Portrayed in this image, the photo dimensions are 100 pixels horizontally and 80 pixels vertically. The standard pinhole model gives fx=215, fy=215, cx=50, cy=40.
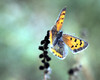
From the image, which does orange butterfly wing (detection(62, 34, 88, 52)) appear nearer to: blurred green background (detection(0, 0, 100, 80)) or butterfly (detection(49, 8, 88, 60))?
→ butterfly (detection(49, 8, 88, 60))

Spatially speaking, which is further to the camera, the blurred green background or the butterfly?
the blurred green background

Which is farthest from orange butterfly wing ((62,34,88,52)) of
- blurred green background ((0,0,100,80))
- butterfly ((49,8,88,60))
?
blurred green background ((0,0,100,80))

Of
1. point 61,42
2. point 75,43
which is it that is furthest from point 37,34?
→ point 75,43

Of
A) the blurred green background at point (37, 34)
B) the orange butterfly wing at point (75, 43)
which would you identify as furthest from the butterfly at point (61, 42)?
the blurred green background at point (37, 34)

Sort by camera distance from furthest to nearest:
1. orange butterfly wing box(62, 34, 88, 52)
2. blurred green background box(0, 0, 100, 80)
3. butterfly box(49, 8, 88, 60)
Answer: blurred green background box(0, 0, 100, 80)
orange butterfly wing box(62, 34, 88, 52)
butterfly box(49, 8, 88, 60)

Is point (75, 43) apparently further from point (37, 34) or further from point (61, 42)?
point (37, 34)

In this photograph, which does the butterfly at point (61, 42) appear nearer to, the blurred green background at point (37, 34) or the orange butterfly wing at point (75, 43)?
the orange butterfly wing at point (75, 43)
